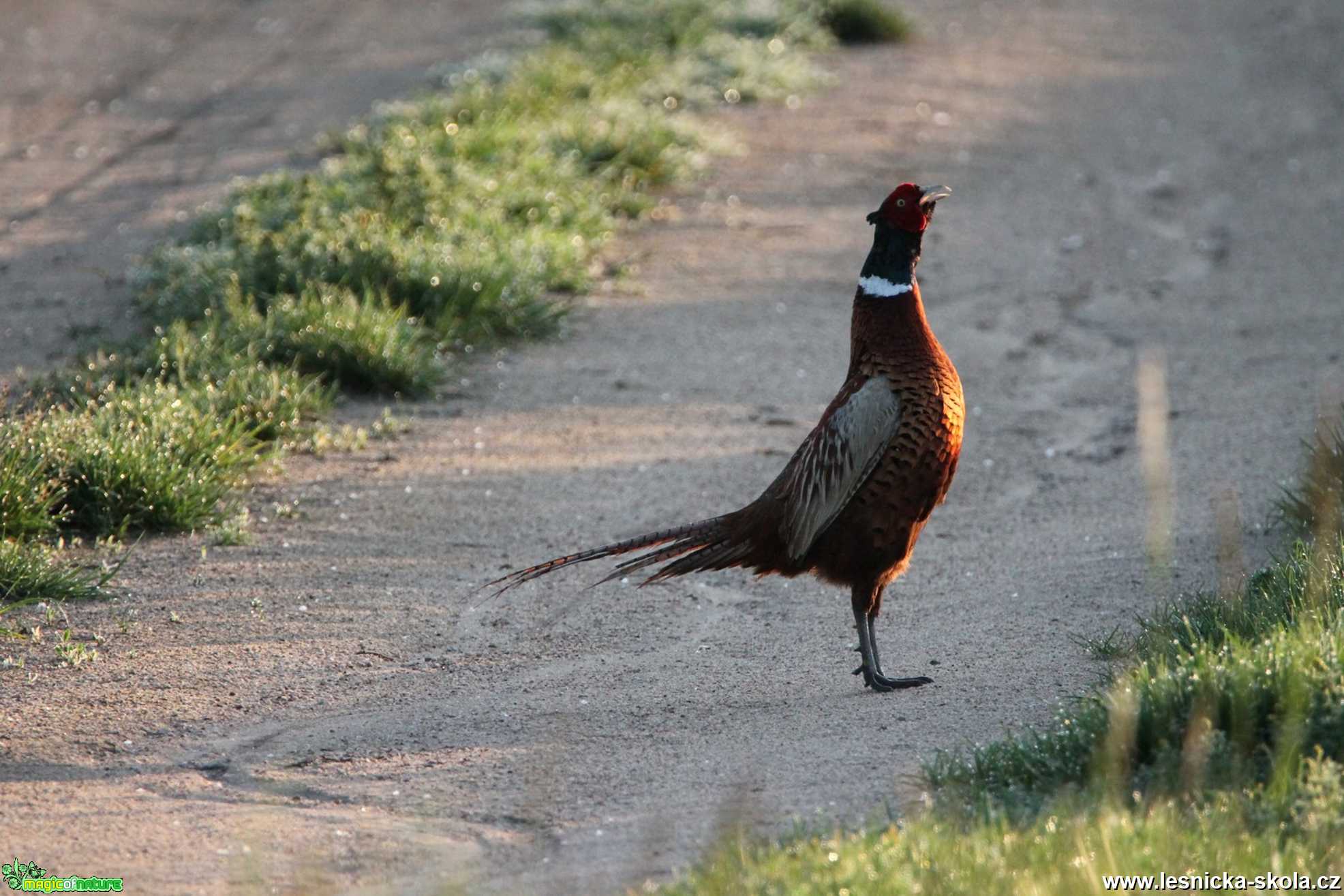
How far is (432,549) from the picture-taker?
5.78m

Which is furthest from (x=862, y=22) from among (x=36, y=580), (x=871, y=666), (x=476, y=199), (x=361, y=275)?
(x=36, y=580)

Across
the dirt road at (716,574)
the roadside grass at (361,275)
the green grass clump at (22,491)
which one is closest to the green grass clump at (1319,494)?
the dirt road at (716,574)

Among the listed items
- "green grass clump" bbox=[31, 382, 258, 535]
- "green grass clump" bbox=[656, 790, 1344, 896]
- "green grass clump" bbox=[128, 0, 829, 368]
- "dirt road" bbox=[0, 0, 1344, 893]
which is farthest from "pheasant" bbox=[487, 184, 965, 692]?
Result: "green grass clump" bbox=[128, 0, 829, 368]

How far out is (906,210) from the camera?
451cm

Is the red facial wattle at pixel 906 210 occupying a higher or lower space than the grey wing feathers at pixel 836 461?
higher

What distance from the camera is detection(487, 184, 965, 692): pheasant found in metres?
4.32

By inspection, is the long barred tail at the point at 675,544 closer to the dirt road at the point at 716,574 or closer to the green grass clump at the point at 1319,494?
the dirt road at the point at 716,574

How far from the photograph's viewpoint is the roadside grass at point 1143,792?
10.0 ft

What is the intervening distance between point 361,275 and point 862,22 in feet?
23.5

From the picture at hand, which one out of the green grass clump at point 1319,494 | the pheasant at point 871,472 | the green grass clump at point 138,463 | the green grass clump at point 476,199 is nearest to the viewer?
the pheasant at point 871,472

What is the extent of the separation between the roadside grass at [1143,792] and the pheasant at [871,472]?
699mm

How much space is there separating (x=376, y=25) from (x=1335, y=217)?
815 cm

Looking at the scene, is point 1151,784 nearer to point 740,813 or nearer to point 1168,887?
point 1168,887

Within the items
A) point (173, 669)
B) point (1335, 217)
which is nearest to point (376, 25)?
point (1335, 217)
